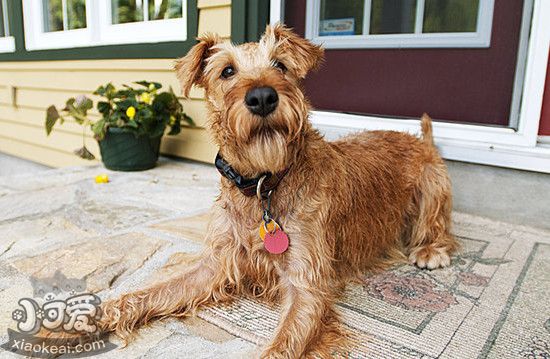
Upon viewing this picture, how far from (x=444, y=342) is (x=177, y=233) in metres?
1.60

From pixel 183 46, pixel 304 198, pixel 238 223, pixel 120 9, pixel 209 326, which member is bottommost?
pixel 209 326

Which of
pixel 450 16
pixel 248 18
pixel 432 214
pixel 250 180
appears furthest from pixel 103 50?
pixel 432 214

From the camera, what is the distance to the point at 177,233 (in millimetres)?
2625

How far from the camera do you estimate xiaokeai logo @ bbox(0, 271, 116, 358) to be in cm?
152

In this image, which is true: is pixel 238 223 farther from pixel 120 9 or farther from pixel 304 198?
pixel 120 9

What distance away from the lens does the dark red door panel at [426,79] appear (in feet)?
10.7

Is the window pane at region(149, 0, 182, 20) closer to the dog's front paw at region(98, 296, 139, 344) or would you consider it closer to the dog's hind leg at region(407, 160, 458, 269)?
the dog's hind leg at region(407, 160, 458, 269)

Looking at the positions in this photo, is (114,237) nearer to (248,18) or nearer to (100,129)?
(100,129)

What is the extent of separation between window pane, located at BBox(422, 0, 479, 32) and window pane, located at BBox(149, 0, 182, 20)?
248 centimetres

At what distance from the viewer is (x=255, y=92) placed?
150cm

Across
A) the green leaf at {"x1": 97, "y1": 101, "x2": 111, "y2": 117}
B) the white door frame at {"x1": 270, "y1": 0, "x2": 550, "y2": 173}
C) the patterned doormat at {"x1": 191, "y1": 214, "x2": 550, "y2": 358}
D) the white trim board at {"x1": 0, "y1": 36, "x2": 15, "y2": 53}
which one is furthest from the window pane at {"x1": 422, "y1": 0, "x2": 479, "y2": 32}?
the white trim board at {"x1": 0, "y1": 36, "x2": 15, "y2": 53}

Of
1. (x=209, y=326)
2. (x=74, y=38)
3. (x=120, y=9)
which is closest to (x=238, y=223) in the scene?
(x=209, y=326)

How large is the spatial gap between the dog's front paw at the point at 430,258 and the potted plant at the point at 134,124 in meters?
2.70

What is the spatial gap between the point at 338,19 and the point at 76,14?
357 cm
